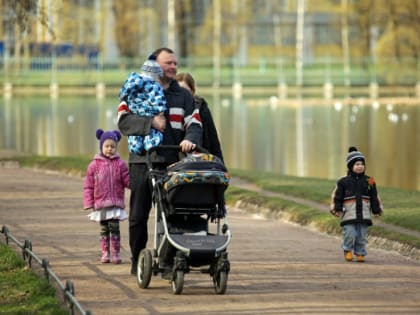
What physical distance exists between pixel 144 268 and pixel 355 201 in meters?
3.30

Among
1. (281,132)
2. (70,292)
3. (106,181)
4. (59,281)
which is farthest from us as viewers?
(281,132)

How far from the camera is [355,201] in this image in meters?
14.1

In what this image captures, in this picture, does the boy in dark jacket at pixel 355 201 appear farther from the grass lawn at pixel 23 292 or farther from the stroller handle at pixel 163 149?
the grass lawn at pixel 23 292

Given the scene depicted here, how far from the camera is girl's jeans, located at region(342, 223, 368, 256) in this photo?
14.0 metres

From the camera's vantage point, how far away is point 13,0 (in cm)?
2514

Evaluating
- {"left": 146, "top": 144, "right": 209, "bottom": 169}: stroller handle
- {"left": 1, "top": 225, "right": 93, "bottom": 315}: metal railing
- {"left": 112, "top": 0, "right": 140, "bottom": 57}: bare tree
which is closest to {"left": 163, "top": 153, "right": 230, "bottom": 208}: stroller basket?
{"left": 146, "top": 144, "right": 209, "bottom": 169}: stroller handle

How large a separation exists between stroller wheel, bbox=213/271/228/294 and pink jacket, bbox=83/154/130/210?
7.82 feet

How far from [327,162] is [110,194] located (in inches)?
1056

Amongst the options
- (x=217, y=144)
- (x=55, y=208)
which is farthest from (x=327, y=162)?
(x=217, y=144)

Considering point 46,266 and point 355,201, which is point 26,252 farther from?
point 355,201

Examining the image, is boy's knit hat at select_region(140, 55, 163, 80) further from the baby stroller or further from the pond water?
the pond water

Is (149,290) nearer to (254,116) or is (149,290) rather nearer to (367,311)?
(367,311)

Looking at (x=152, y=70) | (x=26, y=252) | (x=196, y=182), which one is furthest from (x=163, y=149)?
(x=26, y=252)

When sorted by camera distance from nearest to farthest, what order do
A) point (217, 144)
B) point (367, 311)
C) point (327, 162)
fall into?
point (367, 311) → point (217, 144) → point (327, 162)
